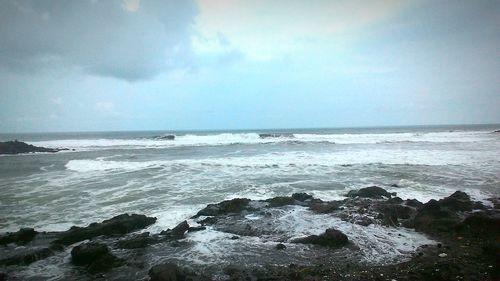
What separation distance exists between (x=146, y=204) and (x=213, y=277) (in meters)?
7.27

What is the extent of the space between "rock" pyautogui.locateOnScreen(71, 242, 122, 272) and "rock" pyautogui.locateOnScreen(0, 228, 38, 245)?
256 centimetres

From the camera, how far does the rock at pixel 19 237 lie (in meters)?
8.52

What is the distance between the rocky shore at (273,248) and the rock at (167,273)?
21 millimetres

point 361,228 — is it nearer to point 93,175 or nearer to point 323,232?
point 323,232

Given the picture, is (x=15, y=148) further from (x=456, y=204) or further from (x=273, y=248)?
(x=456, y=204)

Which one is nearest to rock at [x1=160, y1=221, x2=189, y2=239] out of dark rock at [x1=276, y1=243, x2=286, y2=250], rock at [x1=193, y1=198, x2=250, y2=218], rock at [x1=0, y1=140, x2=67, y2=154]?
rock at [x1=193, y1=198, x2=250, y2=218]

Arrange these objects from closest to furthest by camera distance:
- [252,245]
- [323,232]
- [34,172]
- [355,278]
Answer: [355,278], [252,245], [323,232], [34,172]

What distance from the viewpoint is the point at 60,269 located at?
6.83m

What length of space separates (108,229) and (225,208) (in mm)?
4026

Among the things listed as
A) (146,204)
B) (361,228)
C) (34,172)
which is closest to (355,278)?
(361,228)

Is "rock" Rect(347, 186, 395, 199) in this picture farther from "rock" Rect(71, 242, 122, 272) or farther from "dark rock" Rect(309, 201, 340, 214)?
"rock" Rect(71, 242, 122, 272)

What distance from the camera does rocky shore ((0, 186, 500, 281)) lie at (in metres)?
6.21

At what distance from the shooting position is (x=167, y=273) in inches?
233

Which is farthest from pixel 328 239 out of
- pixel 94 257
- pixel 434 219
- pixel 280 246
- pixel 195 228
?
pixel 94 257
